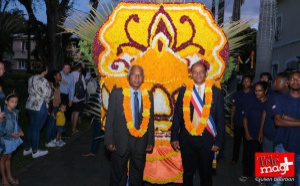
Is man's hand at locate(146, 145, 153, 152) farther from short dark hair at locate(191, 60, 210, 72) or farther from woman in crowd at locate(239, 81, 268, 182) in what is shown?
woman in crowd at locate(239, 81, 268, 182)

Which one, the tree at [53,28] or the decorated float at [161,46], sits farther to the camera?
the tree at [53,28]

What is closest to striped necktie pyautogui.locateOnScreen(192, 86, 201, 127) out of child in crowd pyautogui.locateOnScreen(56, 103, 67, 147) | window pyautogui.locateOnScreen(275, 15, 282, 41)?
child in crowd pyautogui.locateOnScreen(56, 103, 67, 147)

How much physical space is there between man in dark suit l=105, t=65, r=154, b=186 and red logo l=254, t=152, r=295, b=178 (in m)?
1.35

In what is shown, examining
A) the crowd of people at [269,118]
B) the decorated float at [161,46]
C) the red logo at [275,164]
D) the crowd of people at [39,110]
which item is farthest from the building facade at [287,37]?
the red logo at [275,164]

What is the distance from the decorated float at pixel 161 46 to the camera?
16.4ft

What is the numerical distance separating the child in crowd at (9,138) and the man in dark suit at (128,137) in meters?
1.84

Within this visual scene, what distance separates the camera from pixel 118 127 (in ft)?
15.3

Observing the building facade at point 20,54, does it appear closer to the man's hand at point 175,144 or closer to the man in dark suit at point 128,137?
the man in dark suit at point 128,137

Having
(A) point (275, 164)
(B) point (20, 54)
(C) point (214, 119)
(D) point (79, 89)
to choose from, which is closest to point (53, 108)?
(D) point (79, 89)

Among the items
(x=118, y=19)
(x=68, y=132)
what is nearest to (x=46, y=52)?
(x=68, y=132)

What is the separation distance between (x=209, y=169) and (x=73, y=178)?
271 cm

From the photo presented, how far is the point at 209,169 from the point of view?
15.8 feet

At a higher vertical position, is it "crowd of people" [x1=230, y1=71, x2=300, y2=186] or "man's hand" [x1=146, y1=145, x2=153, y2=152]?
"crowd of people" [x1=230, y1=71, x2=300, y2=186]

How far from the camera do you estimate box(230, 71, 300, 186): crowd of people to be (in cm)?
448
